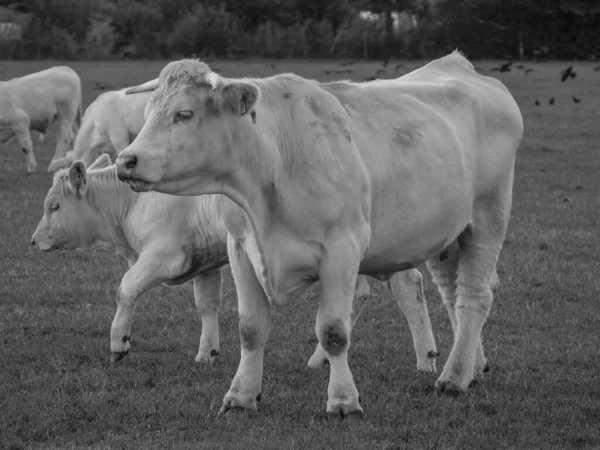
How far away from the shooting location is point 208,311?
7930 mm

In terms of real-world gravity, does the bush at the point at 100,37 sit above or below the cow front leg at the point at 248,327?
below

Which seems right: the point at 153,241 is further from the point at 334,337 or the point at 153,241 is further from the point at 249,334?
the point at 334,337

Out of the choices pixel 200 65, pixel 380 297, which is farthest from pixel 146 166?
pixel 380 297

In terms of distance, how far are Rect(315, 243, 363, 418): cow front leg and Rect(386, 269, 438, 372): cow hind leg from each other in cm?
169

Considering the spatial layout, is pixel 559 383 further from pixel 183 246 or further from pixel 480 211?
pixel 183 246

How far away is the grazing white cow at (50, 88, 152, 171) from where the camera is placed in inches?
719

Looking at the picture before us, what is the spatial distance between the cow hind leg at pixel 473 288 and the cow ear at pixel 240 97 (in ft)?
6.94

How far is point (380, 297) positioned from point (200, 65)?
485cm

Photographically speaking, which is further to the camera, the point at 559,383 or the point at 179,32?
the point at 179,32

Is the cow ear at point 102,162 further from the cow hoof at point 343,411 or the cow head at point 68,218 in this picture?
the cow hoof at point 343,411

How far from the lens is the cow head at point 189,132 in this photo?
544cm

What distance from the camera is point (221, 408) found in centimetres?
622

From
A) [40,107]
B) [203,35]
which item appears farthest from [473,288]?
[203,35]

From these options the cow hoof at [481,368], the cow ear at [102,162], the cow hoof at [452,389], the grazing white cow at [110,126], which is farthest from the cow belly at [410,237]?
the grazing white cow at [110,126]
